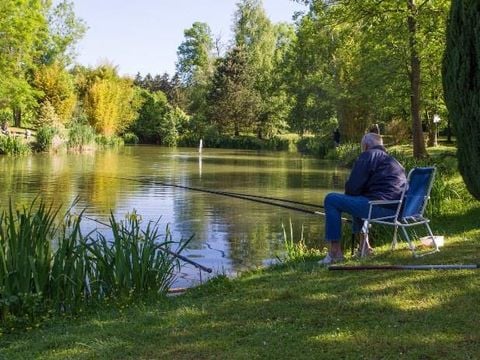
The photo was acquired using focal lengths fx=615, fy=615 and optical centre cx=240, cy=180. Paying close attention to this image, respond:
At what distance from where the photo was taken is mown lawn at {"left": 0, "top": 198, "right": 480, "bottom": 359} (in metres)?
3.48

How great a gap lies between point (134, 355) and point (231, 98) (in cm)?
5398

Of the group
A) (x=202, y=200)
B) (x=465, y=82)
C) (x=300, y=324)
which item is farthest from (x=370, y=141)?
(x=202, y=200)

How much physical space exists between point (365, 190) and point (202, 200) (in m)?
8.74

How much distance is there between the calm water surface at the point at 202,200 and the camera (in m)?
9.02

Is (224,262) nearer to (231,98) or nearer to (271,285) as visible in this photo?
(271,285)

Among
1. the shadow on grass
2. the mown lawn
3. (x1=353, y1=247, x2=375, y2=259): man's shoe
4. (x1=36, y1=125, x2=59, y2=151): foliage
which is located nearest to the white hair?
(x1=353, y1=247, x2=375, y2=259): man's shoe

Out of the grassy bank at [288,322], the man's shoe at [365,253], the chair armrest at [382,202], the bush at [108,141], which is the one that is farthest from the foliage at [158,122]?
the grassy bank at [288,322]

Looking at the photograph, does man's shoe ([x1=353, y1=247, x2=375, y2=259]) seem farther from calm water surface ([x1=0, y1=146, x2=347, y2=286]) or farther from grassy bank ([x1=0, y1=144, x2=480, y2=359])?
calm water surface ([x1=0, y1=146, x2=347, y2=286])

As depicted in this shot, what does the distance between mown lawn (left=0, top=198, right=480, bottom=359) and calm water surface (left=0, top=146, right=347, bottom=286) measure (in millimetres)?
2003

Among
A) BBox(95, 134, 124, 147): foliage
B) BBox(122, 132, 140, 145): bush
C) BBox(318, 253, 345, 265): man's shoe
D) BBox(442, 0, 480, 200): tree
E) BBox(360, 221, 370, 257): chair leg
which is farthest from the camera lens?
BBox(122, 132, 140, 145): bush

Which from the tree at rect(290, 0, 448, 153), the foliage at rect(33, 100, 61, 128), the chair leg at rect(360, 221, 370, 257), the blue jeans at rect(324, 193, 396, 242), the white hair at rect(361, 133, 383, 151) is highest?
the tree at rect(290, 0, 448, 153)

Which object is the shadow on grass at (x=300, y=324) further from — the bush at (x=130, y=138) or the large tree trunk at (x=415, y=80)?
the bush at (x=130, y=138)

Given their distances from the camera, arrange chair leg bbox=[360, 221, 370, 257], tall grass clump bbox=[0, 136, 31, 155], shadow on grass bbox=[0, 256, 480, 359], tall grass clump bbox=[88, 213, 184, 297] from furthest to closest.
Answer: tall grass clump bbox=[0, 136, 31, 155], chair leg bbox=[360, 221, 370, 257], tall grass clump bbox=[88, 213, 184, 297], shadow on grass bbox=[0, 256, 480, 359]

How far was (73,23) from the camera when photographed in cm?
5384
